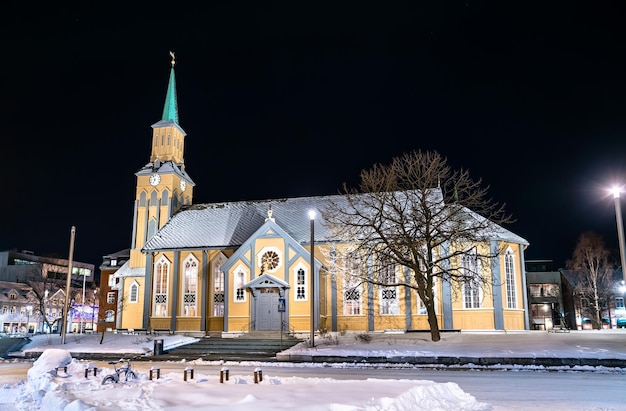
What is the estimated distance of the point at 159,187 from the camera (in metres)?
45.2

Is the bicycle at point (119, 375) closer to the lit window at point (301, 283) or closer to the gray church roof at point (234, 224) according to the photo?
the lit window at point (301, 283)

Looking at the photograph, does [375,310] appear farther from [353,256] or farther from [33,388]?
[33,388]

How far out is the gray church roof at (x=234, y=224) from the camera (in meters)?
38.9

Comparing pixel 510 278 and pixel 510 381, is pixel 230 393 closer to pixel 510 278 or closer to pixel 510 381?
pixel 510 381

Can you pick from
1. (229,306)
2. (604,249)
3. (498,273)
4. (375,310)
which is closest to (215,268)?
(229,306)

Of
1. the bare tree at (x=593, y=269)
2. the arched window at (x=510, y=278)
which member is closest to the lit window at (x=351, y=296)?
the arched window at (x=510, y=278)

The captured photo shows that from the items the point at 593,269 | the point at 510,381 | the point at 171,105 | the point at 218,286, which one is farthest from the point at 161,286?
the point at 593,269

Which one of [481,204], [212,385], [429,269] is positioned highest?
[481,204]

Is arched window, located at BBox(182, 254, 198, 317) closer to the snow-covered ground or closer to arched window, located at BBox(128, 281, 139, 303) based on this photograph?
arched window, located at BBox(128, 281, 139, 303)

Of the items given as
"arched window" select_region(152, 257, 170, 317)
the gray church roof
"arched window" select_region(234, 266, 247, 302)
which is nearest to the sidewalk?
"arched window" select_region(234, 266, 247, 302)

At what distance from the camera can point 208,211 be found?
4350 centimetres

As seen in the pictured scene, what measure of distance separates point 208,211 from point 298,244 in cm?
1070

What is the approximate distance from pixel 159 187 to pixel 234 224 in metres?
8.62

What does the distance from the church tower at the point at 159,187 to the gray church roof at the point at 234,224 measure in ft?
6.33
